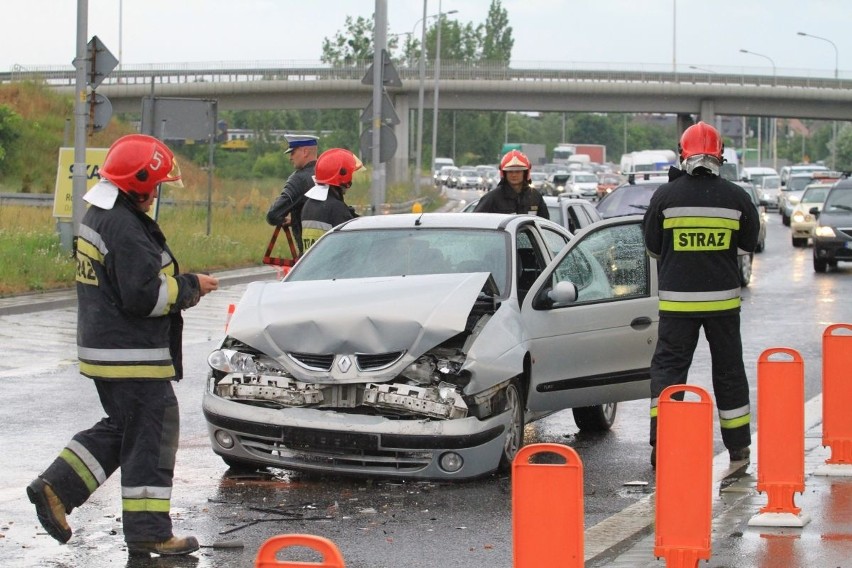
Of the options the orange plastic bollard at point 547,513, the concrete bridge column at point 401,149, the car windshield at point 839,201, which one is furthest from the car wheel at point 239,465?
the concrete bridge column at point 401,149

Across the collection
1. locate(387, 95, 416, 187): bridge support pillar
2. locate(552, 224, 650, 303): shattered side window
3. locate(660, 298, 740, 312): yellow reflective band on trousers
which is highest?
locate(387, 95, 416, 187): bridge support pillar

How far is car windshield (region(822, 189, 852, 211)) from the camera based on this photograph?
28.2m

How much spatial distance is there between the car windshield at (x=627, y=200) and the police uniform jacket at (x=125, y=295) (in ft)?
57.7

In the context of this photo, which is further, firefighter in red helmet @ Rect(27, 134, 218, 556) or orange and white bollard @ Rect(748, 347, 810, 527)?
orange and white bollard @ Rect(748, 347, 810, 527)

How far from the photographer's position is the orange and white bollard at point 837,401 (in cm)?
853

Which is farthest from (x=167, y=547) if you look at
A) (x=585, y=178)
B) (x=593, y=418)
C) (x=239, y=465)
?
(x=585, y=178)

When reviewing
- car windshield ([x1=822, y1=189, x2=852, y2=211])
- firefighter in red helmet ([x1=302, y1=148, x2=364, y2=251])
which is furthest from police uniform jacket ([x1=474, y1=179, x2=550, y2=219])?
car windshield ([x1=822, y1=189, x2=852, y2=211])

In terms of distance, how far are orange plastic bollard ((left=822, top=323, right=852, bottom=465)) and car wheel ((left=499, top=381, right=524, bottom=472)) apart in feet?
5.62

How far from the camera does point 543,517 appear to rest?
488cm

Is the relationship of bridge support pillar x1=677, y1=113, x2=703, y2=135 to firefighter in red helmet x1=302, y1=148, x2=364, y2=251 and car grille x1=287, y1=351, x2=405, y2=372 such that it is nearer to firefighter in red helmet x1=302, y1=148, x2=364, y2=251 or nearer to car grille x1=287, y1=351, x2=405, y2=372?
firefighter in red helmet x1=302, y1=148, x2=364, y2=251

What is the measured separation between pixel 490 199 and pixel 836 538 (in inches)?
281

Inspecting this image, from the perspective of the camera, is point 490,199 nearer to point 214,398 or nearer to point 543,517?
point 214,398

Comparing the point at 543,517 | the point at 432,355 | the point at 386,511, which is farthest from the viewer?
the point at 432,355

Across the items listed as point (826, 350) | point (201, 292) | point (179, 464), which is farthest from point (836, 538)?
point (179, 464)
